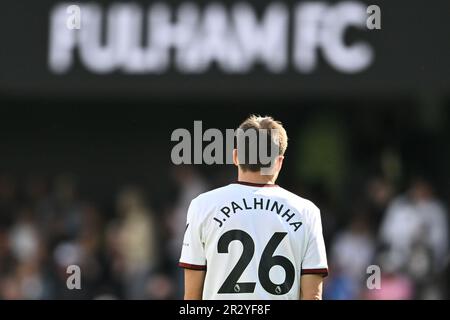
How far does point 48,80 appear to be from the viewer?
37.2 feet

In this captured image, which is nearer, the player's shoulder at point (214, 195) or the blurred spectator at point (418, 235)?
the player's shoulder at point (214, 195)

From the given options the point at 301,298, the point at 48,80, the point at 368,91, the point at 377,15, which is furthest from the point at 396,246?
the point at 301,298

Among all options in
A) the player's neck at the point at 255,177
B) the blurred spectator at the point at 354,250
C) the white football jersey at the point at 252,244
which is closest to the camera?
the white football jersey at the point at 252,244

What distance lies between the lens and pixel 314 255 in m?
4.62

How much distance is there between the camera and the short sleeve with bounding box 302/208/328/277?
4617mm

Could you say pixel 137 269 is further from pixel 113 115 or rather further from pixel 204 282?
pixel 204 282

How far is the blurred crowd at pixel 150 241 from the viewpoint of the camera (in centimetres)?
1038

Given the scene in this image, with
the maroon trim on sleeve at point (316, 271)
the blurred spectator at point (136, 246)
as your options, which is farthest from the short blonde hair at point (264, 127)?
the blurred spectator at point (136, 246)

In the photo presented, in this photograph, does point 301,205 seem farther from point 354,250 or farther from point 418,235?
point 354,250

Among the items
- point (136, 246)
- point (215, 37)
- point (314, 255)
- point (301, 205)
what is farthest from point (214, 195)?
point (136, 246)

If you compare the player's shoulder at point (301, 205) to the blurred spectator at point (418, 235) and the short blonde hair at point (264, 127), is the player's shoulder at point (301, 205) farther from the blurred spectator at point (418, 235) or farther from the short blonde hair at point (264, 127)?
the blurred spectator at point (418, 235)

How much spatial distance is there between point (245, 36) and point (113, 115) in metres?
3.59

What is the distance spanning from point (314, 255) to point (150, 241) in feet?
24.6

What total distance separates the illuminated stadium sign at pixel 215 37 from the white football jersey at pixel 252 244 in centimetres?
618
